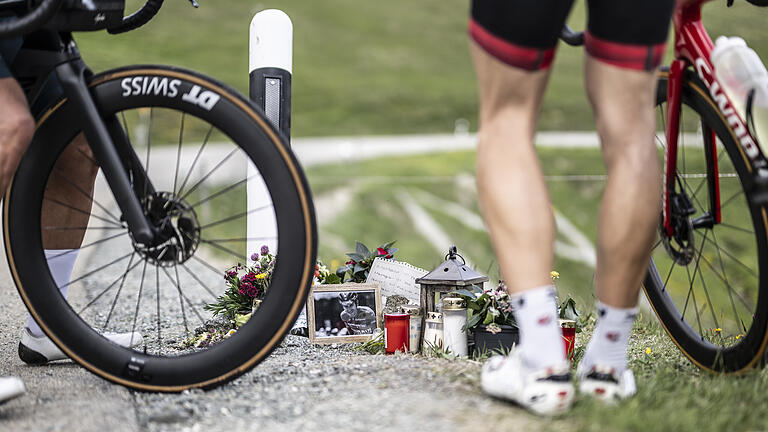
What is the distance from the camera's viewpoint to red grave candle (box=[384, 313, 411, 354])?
246 centimetres

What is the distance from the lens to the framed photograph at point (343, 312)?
2.68 meters

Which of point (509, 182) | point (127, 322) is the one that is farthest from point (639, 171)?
point (127, 322)

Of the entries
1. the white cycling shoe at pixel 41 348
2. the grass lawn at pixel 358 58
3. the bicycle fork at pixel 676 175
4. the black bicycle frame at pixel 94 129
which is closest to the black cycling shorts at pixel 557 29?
the bicycle fork at pixel 676 175

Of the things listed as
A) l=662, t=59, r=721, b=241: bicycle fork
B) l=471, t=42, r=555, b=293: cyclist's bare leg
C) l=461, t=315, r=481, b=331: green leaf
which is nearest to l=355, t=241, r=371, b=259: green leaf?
l=461, t=315, r=481, b=331: green leaf

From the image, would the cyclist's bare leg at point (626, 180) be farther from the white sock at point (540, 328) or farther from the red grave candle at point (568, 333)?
the red grave candle at point (568, 333)

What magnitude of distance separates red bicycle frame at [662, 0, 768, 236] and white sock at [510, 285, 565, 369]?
2.09 feet

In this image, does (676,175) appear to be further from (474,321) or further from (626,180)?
(474,321)

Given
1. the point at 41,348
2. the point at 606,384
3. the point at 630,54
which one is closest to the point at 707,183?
the point at 630,54

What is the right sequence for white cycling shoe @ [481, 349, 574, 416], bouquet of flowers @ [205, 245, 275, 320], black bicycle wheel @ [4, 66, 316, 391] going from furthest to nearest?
1. bouquet of flowers @ [205, 245, 275, 320]
2. black bicycle wheel @ [4, 66, 316, 391]
3. white cycling shoe @ [481, 349, 574, 416]

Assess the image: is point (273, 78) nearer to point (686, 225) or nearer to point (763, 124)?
point (686, 225)

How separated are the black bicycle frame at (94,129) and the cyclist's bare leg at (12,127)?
87 mm

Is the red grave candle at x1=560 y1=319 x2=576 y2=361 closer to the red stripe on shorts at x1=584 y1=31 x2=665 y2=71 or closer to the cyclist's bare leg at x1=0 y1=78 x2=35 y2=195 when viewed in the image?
the red stripe on shorts at x1=584 y1=31 x2=665 y2=71

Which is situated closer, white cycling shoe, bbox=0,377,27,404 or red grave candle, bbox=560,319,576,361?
white cycling shoe, bbox=0,377,27,404

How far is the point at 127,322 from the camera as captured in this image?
3.22m
